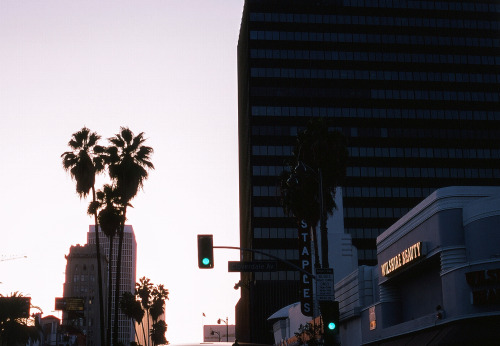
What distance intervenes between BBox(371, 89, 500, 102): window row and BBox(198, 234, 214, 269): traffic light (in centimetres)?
10170

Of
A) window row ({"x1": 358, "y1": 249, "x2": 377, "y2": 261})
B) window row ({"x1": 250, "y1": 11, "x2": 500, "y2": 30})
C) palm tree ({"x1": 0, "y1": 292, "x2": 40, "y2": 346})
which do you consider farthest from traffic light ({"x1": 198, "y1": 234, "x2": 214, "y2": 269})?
window row ({"x1": 250, "y1": 11, "x2": 500, "y2": 30})

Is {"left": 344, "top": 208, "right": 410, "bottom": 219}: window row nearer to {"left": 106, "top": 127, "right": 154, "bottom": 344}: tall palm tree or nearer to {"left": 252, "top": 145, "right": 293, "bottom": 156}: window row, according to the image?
{"left": 252, "top": 145, "right": 293, "bottom": 156}: window row

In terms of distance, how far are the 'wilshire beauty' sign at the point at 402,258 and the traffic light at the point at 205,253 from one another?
33.9 ft

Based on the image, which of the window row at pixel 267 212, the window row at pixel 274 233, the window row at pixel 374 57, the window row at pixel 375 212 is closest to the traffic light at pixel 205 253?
the window row at pixel 274 233

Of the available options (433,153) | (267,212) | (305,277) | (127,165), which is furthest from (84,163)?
(433,153)

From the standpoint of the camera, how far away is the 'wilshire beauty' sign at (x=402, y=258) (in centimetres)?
3216

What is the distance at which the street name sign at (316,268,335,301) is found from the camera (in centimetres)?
2817

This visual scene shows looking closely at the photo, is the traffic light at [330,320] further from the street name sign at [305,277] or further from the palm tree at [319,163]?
the street name sign at [305,277]

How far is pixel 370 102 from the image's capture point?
407 ft

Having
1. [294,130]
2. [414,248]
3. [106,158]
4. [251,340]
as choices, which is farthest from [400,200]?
[414,248]

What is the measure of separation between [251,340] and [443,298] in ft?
296

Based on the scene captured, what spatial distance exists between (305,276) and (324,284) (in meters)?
29.2

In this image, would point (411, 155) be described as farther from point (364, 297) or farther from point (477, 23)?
point (364, 297)

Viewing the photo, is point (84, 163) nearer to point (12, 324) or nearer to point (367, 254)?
point (12, 324)
